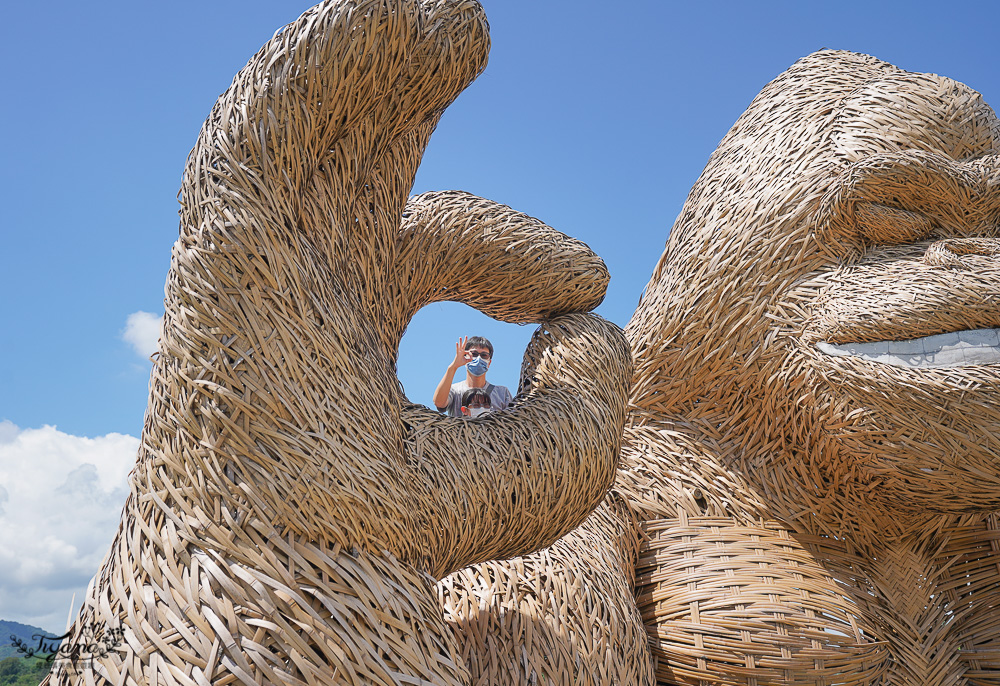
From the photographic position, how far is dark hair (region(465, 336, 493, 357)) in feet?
9.27

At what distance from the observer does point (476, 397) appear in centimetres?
265

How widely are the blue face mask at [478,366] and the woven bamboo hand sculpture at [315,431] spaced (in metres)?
1.07

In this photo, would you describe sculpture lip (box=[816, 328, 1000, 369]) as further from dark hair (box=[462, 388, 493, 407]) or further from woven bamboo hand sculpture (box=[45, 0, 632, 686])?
dark hair (box=[462, 388, 493, 407])

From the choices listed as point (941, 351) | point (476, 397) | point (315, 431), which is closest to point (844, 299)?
point (941, 351)

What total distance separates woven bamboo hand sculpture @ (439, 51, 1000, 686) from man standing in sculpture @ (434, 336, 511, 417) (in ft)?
1.68

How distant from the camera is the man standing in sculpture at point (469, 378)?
9.11ft

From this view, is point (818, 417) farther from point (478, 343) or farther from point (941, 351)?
point (478, 343)

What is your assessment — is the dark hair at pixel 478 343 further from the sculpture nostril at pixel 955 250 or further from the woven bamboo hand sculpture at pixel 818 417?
Result: the sculpture nostril at pixel 955 250

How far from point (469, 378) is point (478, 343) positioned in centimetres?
13

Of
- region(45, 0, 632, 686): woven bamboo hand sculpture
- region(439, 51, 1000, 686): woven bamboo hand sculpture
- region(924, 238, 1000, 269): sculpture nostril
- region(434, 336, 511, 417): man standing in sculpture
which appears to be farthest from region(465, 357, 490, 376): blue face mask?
region(924, 238, 1000, 269): sculpture nostril

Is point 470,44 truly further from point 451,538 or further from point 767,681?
point 767,681

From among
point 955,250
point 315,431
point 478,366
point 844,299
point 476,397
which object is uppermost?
point 955,250

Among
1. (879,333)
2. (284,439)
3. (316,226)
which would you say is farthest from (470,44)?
(879,333)

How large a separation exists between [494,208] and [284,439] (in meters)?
0.85
